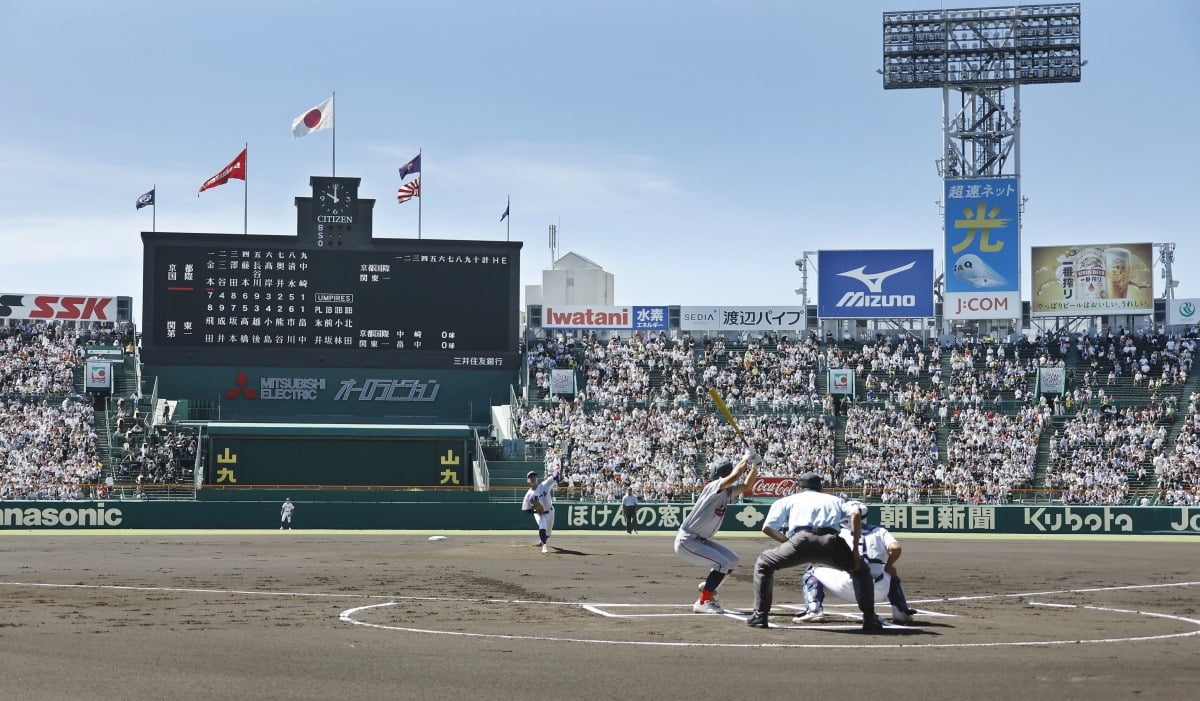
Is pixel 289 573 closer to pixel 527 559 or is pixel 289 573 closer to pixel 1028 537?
pixel 527 559

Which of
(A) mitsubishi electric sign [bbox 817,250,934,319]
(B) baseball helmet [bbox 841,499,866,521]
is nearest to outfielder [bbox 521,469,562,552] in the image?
(B) baseball helmet [bbox 841,499,866,521]

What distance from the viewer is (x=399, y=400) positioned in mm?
56844

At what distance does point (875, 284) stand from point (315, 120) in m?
28.0

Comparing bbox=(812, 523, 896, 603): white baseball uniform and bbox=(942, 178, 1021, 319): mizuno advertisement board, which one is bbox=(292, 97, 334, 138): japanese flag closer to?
bbox=(942, 178, 1021, 319): mizuno advertisement board

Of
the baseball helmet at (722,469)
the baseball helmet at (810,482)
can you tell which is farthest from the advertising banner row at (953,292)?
the baseball helmet at (810,482)

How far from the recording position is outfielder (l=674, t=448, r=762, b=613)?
16297mm

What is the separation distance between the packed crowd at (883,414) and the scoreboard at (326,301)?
538 cm

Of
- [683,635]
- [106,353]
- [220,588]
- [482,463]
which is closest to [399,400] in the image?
[482,463]

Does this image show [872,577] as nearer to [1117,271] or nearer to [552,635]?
[552,635]

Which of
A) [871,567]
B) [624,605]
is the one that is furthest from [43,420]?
[871,567]

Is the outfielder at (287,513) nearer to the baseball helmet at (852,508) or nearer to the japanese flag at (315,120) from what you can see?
the japanese flag at (315,120)

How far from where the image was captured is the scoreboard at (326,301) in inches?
2085

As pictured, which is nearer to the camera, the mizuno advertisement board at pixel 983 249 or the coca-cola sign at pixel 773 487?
the coca-cola sign at pixel 773 487

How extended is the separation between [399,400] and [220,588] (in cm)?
3565
